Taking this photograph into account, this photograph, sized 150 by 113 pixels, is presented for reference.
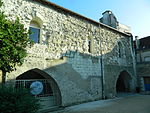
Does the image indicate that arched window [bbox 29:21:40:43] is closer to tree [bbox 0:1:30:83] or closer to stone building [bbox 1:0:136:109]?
stone building [bbox 1:0:136:109]

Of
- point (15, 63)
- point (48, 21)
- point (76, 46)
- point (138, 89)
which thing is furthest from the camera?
point (138, 89)

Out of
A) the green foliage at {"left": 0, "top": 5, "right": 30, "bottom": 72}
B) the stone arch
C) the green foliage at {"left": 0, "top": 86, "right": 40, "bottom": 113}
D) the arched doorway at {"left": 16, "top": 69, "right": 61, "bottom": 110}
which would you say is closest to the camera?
the green foliage at {"left": 0, "top": 86, "right": 40, "bottom": 113}

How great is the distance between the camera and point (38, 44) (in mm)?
A: 6738

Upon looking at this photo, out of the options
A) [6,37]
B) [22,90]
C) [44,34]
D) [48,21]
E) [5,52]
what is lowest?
[22,90]

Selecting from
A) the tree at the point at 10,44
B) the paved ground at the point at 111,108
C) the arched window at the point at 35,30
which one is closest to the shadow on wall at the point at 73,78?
the paved ground at the point at 111,108

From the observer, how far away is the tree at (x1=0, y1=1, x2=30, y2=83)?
4934 millimetres

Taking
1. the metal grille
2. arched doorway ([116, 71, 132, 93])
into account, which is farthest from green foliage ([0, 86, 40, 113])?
arched doorway ([116, 71, 132, 93])

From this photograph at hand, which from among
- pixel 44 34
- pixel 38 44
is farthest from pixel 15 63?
pixel 44 34

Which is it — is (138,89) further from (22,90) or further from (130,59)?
(22,90)

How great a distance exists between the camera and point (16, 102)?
430cm

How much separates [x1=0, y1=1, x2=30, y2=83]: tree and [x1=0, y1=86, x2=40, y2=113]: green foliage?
118cm

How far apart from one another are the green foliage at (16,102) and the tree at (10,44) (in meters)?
1.18

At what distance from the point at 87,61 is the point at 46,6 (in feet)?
14.7

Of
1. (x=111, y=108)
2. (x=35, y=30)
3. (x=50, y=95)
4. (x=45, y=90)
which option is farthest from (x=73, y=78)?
(x=35, y=30)
